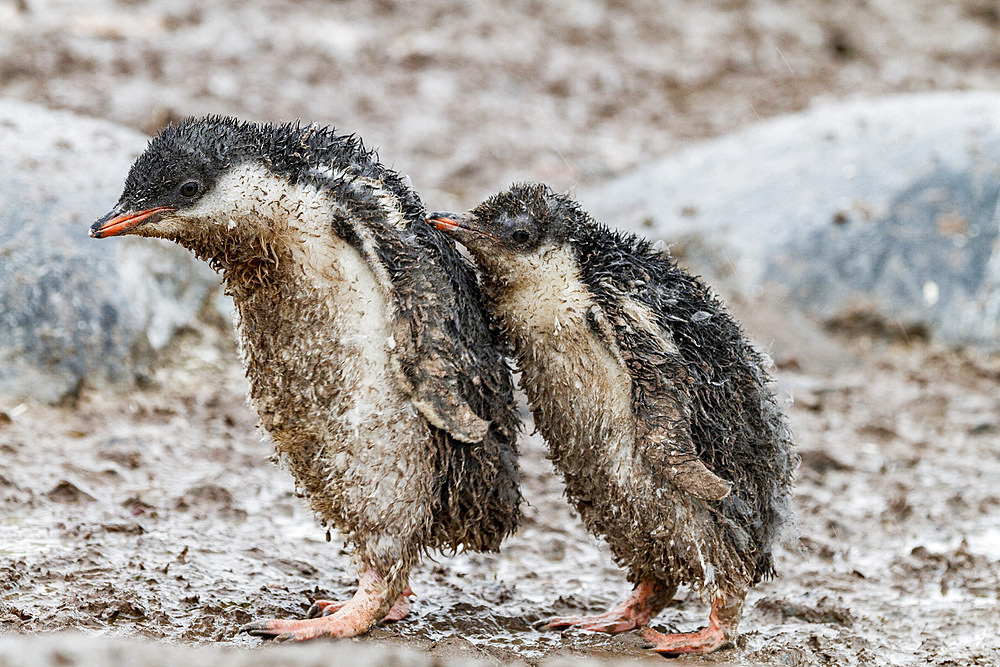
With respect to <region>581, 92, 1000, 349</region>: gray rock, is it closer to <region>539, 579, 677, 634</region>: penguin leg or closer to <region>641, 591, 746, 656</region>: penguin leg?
<region>539, 579, 677, 634</region>: penguin leg

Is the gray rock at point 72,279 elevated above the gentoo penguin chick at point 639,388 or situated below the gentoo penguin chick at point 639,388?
above

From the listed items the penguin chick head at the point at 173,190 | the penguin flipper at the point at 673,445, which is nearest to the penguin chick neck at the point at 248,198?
the penguin chick head at the point at 173,190

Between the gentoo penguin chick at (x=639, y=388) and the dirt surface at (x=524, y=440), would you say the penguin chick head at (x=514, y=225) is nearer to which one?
the gentoo penguin chick at (x=639, y=388)

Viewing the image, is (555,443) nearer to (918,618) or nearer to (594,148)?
(918,618)

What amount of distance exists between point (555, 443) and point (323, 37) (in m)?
9.64

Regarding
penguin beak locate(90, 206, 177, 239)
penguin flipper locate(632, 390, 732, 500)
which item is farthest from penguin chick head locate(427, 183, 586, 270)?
penguin beak locate(90, 206, 177, 239)

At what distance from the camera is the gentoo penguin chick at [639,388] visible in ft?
12.7

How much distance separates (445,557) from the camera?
488 cm

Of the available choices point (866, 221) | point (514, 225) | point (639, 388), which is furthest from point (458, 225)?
point (866, 221)

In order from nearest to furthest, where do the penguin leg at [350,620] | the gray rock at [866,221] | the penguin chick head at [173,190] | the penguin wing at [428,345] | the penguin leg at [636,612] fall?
the penguin chick head at [173,190], the penguin wing at [428,345], the penguin leg at [350,620], the penguin leg at [636,612], the gray rock at [866,221]

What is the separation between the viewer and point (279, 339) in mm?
3838

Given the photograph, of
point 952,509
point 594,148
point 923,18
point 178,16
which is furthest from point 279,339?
point 923,18

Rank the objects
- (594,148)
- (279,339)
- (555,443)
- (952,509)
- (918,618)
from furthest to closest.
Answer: (594,148)
(952,509)
(918,618)
(555,443)
(279,339)

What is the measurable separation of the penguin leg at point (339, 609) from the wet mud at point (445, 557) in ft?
0.15
